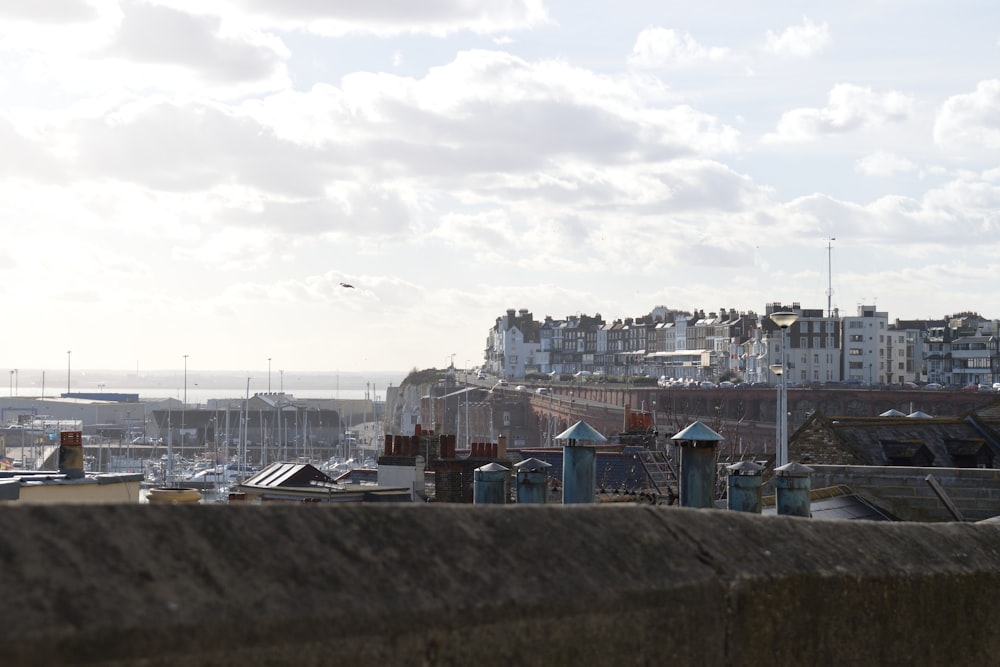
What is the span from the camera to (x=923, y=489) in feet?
61.6

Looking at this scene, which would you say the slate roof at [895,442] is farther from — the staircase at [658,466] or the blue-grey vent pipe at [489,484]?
the blue-grey vent pipe at [489,484]

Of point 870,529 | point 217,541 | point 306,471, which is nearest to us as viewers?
point 217,541

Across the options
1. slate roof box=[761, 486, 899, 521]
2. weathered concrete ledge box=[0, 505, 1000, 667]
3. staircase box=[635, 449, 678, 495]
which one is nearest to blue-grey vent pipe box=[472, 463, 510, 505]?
weathered concrete ledge box=[0, 505, 1000, 667]

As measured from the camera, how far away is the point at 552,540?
12.2 ft

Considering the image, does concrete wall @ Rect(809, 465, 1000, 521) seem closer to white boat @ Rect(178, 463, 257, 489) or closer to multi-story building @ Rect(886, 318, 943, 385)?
white boat @ Rect(178, 463, 257, 489)

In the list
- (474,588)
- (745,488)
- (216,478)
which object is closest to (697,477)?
(745,488)

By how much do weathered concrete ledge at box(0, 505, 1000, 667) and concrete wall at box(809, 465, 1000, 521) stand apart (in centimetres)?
1385

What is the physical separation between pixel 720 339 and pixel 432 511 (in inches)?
7567

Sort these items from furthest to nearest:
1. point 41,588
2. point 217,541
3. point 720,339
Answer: point 720,339, point 217,541, point 41,588

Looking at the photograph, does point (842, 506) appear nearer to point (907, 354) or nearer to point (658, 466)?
point (658, 466)

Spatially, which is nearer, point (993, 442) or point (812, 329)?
point (993, 442)

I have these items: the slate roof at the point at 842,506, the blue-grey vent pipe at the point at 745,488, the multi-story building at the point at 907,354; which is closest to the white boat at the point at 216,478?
the slate roof at the point at 842,506

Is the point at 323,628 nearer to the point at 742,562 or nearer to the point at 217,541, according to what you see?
the point at 217,541

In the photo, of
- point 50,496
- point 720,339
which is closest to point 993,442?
point 50,496
